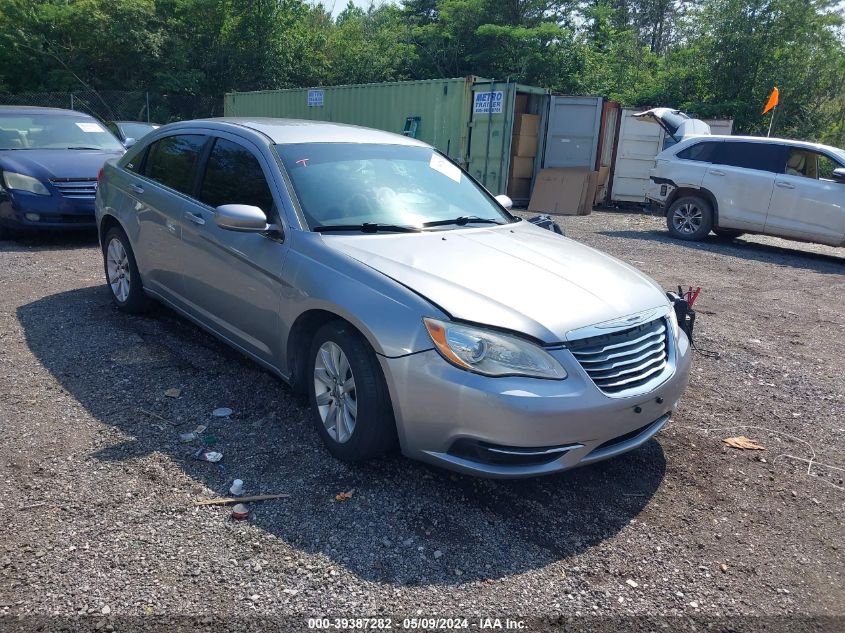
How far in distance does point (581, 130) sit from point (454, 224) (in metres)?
12.1

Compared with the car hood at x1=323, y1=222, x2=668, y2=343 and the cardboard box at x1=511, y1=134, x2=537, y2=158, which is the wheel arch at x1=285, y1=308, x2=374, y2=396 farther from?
the cardboard box at x1=511, y1=134, x2=537, y2=158

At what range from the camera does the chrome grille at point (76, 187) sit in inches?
327

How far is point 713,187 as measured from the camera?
1154 cm

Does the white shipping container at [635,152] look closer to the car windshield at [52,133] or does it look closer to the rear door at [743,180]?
the rear door at [743,180]

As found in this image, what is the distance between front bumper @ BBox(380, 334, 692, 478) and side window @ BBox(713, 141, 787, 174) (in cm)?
946

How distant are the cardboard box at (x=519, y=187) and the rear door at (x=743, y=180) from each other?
4796 millimetres

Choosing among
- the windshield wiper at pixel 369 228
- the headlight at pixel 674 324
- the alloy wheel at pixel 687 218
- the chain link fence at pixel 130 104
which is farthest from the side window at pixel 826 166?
the chain link fence at pixel 130 104

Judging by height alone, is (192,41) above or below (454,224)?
above

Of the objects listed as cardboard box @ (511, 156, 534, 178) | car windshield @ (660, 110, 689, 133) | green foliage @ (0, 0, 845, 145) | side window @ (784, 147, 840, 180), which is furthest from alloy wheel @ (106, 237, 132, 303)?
green foliage @ (0, 0, 845, 145)

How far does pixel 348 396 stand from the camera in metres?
3.45

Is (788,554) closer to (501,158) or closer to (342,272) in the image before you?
(342,272)

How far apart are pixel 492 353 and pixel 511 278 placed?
582 millimetres

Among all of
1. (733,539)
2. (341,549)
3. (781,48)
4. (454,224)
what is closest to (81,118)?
(454,224)

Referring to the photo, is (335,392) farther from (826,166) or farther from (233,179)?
(826,166)
